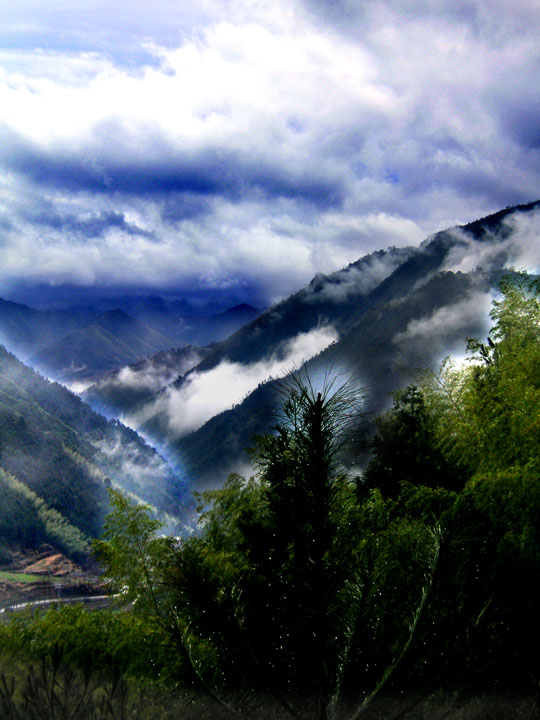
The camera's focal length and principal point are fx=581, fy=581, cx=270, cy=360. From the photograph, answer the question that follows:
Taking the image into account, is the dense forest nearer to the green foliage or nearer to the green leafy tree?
the green foliage

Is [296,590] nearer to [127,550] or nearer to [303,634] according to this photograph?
[303,634]

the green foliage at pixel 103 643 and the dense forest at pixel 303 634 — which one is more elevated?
the dense forest at pixel 303 634

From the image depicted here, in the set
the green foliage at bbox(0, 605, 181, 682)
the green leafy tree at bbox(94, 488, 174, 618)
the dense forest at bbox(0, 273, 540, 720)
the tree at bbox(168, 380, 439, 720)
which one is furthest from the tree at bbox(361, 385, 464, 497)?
the tree at bbox(168, 380, 439, 720)

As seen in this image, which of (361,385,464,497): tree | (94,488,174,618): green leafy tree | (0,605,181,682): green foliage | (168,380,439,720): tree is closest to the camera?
(168,380,439,720): tree

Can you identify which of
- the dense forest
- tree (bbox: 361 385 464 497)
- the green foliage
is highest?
tree (bbox: 361 385 464 497)

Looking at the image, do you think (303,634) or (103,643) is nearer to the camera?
(303,634)

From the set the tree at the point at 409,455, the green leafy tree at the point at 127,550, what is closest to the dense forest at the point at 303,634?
the tree at the point at 409,455

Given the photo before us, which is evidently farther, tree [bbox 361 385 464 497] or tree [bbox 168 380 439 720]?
tree [bbox 361 385 464 497]

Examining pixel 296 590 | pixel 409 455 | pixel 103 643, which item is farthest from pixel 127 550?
pixel 296 590

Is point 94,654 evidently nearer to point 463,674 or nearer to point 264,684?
point 264,684

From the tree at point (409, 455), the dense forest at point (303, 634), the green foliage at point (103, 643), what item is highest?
the tree at point (409, 455)

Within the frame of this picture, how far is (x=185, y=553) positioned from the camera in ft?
18.1

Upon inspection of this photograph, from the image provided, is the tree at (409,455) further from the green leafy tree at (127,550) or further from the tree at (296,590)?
the tree at (296,590)

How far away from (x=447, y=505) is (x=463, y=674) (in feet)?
21.7
